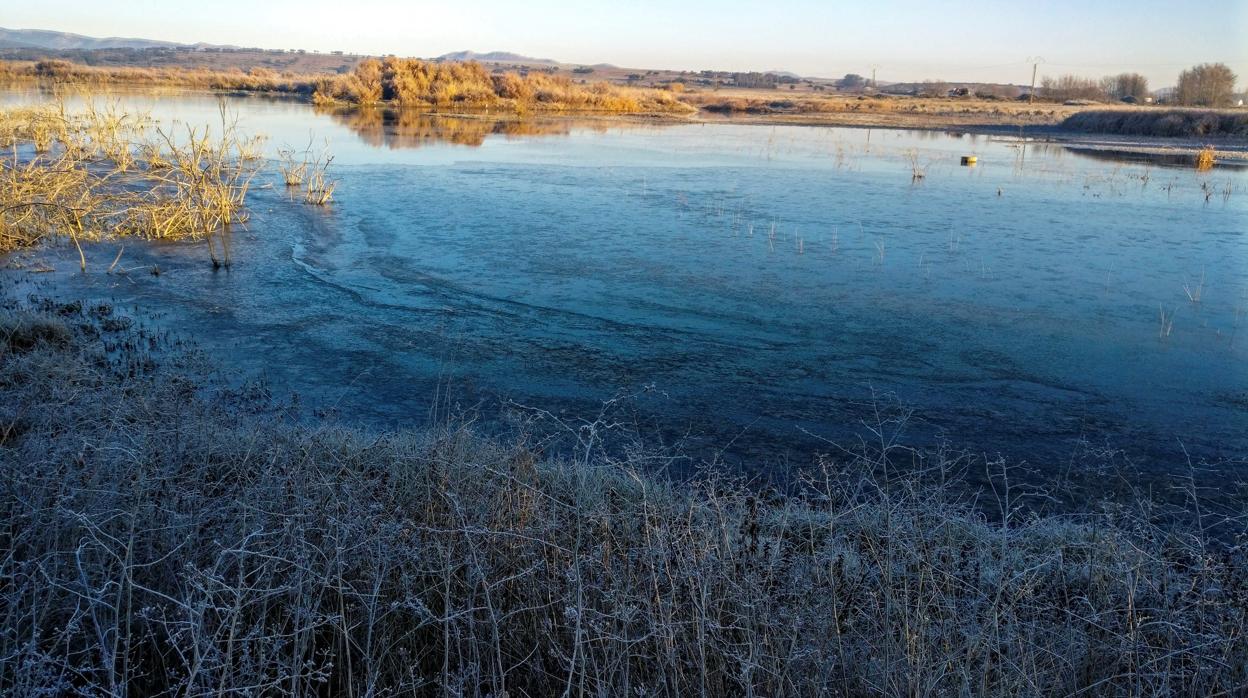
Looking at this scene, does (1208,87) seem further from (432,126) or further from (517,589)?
(517,589)

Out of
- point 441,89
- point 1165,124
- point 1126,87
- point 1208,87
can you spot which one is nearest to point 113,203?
point 441,89

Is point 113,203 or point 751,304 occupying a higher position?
point 113,203

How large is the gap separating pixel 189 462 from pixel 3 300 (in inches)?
218

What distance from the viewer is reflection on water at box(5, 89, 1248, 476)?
21.1 ft

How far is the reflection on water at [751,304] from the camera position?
643 cm

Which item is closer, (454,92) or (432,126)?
(432,126)

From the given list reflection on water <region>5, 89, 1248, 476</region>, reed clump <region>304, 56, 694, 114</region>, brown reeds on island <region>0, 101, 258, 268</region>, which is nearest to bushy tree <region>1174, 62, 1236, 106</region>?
reed clump <region>304, 56, 694, 114</region>

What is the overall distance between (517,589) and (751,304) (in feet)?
20.0

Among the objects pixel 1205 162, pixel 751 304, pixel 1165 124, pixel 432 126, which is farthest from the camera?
pixel 1165 124

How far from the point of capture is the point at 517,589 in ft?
10.9

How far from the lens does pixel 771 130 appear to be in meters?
32.7

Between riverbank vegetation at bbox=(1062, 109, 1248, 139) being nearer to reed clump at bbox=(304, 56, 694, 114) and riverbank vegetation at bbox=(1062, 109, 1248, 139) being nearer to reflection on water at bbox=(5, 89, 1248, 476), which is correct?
reflection on water at bbox=(5, 89, 1248, 476)

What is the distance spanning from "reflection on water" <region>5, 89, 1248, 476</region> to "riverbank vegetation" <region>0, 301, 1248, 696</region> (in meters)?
1.44

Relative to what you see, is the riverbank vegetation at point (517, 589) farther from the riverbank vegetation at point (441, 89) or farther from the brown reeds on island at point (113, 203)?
the riverbank vegetation at point (441, 89)
